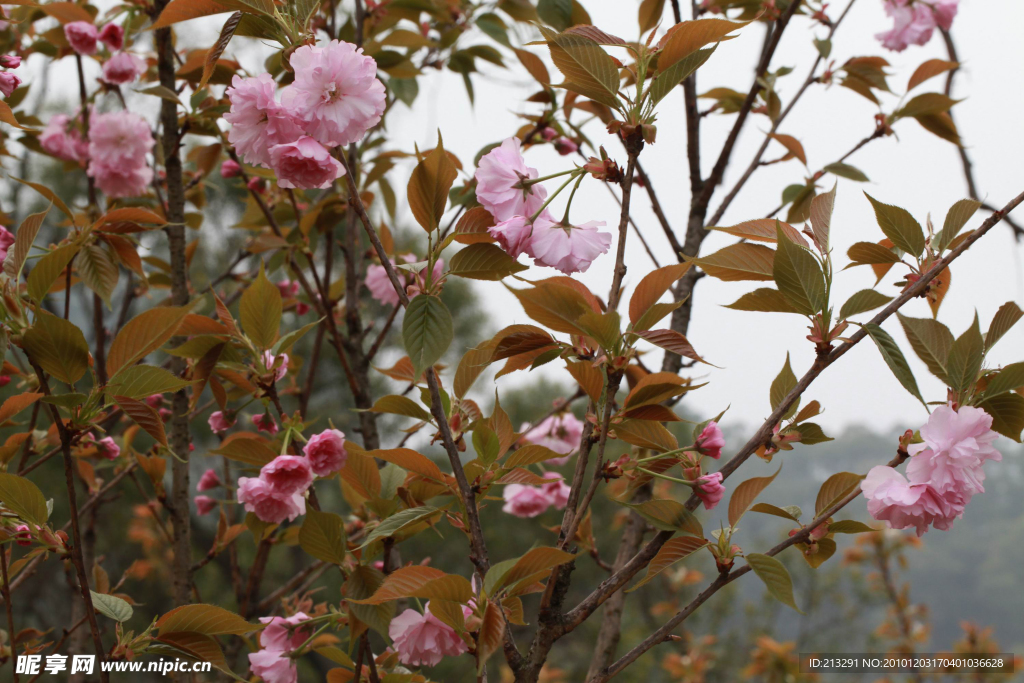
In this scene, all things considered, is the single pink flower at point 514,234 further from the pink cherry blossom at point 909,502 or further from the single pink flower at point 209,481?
the single pink flower at point 209,481

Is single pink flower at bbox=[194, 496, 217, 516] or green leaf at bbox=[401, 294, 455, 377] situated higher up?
green leaf at bbox=[401, 294, 455, 377]

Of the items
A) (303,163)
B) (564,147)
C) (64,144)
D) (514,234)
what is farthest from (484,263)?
Answer: (64,144)

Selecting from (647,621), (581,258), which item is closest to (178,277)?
(581,258)

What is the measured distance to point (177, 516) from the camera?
855 mm

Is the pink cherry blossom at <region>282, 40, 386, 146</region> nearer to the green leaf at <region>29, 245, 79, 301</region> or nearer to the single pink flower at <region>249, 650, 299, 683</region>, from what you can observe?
the green leaf at <region>29, 245, 79, 301</region>

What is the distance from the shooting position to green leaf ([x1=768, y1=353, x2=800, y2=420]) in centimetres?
52

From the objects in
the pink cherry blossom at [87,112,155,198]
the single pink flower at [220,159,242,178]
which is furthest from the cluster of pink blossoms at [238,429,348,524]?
the pink cherry blossom at [87,112,155,198]

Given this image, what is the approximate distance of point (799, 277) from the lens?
0.44m

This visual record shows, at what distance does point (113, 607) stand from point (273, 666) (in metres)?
0.15

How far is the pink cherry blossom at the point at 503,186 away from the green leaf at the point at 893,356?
24 cm

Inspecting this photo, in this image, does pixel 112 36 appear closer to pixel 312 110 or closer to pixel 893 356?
pixel 312 110

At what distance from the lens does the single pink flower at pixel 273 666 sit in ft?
2.01

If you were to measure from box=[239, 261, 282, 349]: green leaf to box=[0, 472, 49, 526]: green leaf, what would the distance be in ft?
0.65

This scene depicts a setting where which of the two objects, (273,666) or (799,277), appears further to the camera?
(273,666)
